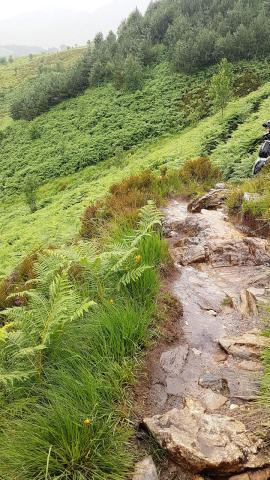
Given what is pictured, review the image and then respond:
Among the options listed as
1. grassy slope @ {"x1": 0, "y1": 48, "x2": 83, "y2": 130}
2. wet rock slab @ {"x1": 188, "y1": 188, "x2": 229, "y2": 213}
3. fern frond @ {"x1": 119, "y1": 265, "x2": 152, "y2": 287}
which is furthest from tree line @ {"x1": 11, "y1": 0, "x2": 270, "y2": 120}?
fern frond @ {"x1": 119, "y1": 265, "x2": 152, "y2": 287}

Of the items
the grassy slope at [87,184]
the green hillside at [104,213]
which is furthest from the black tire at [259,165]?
the grassy slope at [87,184]

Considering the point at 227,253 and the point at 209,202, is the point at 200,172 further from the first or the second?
the point at 227,253

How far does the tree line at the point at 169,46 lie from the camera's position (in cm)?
3444

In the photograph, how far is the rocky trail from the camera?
2695mm

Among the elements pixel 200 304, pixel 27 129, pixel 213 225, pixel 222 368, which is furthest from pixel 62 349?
pixel 27 129

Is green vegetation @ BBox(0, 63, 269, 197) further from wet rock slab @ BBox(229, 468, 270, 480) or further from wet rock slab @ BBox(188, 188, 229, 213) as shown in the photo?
wet rock slab @ BBox(229, 468, 270, 480)

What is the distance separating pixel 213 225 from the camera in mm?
7176

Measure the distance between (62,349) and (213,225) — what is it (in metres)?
4.45

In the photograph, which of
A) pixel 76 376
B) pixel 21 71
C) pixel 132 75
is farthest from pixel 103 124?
pixel 21 71

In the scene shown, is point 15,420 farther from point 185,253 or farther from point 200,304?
point 185,253

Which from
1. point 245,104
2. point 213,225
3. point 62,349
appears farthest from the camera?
point 245,104

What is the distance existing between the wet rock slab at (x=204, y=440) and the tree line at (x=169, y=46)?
3599 cm

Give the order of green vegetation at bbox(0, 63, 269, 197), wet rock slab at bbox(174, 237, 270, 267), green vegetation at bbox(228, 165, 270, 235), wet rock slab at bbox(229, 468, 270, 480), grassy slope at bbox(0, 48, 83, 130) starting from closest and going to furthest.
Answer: wet rock slab at bbox(229, 468, 270, 480), wet rock slab at bbox(174, 237, 270, 267), green vegetation at bbox(228, 165, 270, 235), green vegetation at bbox(0, 63, 269, 197), grassy slope at bbox(0, 48, 83, 130)

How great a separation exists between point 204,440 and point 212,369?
34.9 inches
